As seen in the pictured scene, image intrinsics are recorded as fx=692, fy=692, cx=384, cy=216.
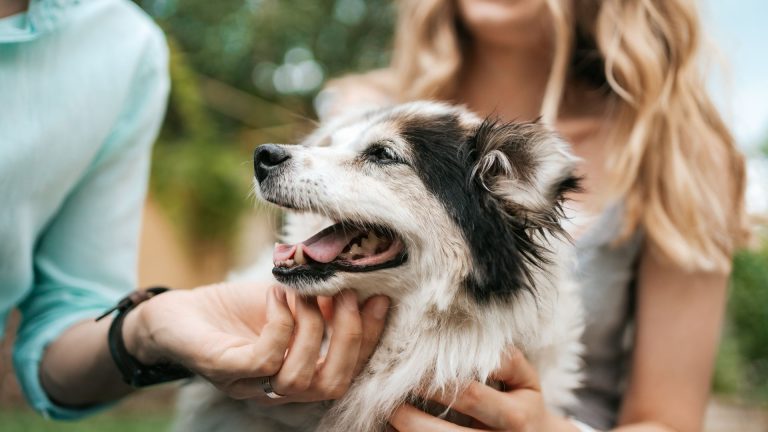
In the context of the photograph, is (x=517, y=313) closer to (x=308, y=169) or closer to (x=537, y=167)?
(x=537, y=167)

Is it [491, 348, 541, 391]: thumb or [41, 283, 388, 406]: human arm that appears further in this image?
[491, 348, 541, 391]: thumb

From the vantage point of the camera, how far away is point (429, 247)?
60.7 inches

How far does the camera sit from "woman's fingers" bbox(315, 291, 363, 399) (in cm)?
141

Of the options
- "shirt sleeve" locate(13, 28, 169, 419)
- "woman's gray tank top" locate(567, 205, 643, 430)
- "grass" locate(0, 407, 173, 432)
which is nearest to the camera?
"shirt sleeve" locate(13, 28, 169, 419)

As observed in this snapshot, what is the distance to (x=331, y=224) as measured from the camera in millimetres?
1681

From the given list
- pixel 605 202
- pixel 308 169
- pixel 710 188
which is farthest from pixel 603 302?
pixel 308 169

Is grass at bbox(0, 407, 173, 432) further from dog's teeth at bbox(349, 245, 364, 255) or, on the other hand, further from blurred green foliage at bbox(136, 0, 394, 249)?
dog's teeth at bbox(349, 245, 364, 255)

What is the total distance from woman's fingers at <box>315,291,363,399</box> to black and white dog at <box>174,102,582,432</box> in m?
0.07

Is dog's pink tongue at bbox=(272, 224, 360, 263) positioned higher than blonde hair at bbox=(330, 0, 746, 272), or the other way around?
blonde hair at bbox=(330, 0, 746, 272)

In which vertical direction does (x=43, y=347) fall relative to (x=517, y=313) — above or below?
below

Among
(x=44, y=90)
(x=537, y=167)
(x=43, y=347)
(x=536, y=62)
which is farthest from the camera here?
(x=536, y=62)

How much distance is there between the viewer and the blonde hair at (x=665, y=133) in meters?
2.04

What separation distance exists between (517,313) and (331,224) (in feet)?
1.60

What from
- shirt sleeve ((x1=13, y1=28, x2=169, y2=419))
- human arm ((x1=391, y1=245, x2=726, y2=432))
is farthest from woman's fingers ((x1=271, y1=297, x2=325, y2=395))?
human arm ((x1=391, y1=245, x2=726, y2=432))
